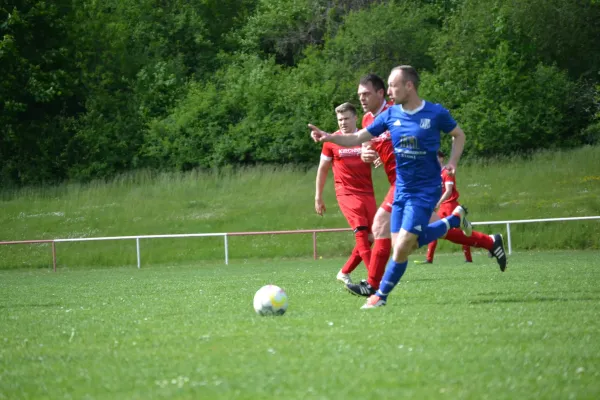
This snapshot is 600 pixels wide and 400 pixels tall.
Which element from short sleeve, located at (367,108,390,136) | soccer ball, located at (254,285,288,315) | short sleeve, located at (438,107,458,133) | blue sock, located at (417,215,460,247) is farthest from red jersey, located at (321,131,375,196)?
soccer ball, located at (254,285,288,315)

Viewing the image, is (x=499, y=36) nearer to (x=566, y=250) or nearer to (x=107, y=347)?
(x=566, y=250)

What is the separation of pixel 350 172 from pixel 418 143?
3130mm

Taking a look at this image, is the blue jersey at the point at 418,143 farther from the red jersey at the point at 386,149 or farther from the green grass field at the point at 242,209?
the green grass field at the point at 242,209

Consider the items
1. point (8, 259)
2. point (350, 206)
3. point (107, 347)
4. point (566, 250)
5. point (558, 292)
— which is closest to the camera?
point (107, 347)

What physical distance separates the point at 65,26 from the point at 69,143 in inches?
213

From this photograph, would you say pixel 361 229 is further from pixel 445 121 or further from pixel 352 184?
pixel 445 121

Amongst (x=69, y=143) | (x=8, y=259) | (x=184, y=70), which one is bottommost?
(x=8, y=259)

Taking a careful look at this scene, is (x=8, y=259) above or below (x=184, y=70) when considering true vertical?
below

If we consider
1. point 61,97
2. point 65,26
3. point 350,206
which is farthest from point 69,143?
point 350,206

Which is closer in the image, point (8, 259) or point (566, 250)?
point (566, 250)

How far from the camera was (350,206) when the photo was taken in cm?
1128

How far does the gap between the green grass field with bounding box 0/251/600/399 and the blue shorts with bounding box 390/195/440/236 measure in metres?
0.73

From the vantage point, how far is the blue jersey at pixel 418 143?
8.34 meters

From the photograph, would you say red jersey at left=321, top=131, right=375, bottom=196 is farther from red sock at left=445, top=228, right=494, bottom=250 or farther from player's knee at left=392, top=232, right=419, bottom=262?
player's knee at left=392, top=232, right=419, bottom=262
